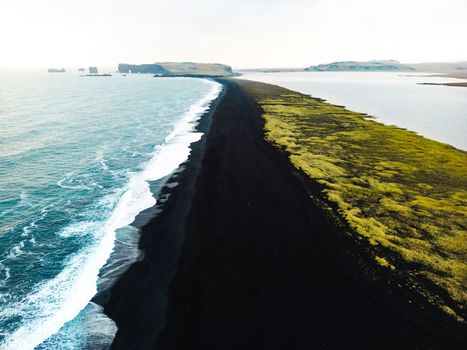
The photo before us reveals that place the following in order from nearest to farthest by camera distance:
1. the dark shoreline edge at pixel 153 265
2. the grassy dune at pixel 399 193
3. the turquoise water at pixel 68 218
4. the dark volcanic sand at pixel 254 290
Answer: the dark volcanic sand at pixel 254 290, the turquoise water at pixel 68 218, the dark shoreline edge at pixel 153 265, the grassy dune at pixel 399 193

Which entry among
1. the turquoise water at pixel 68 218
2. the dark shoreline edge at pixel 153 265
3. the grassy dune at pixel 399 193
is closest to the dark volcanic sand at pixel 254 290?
the dark shoreline edge at pixel 153 265

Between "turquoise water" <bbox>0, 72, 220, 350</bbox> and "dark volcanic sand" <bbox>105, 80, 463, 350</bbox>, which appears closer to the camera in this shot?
"dark volcanic sand" <bbox>105, 80, 463, 350</bbox>

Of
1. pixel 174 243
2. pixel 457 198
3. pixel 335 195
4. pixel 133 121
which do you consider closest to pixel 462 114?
A: pixel 457 198

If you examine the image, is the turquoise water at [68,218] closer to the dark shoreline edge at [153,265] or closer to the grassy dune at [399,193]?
the dark shoreline edge at [153,265]

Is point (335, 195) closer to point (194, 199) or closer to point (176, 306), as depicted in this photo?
point (194, 199)

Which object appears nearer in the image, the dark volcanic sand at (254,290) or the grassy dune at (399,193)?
the dark volcanic sand at (254,290)

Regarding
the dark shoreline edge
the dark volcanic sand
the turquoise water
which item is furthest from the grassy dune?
the turquoise water

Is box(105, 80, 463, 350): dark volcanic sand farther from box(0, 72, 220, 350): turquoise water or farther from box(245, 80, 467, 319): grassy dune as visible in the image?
box(245, 80, 467, 319): grassy dune
